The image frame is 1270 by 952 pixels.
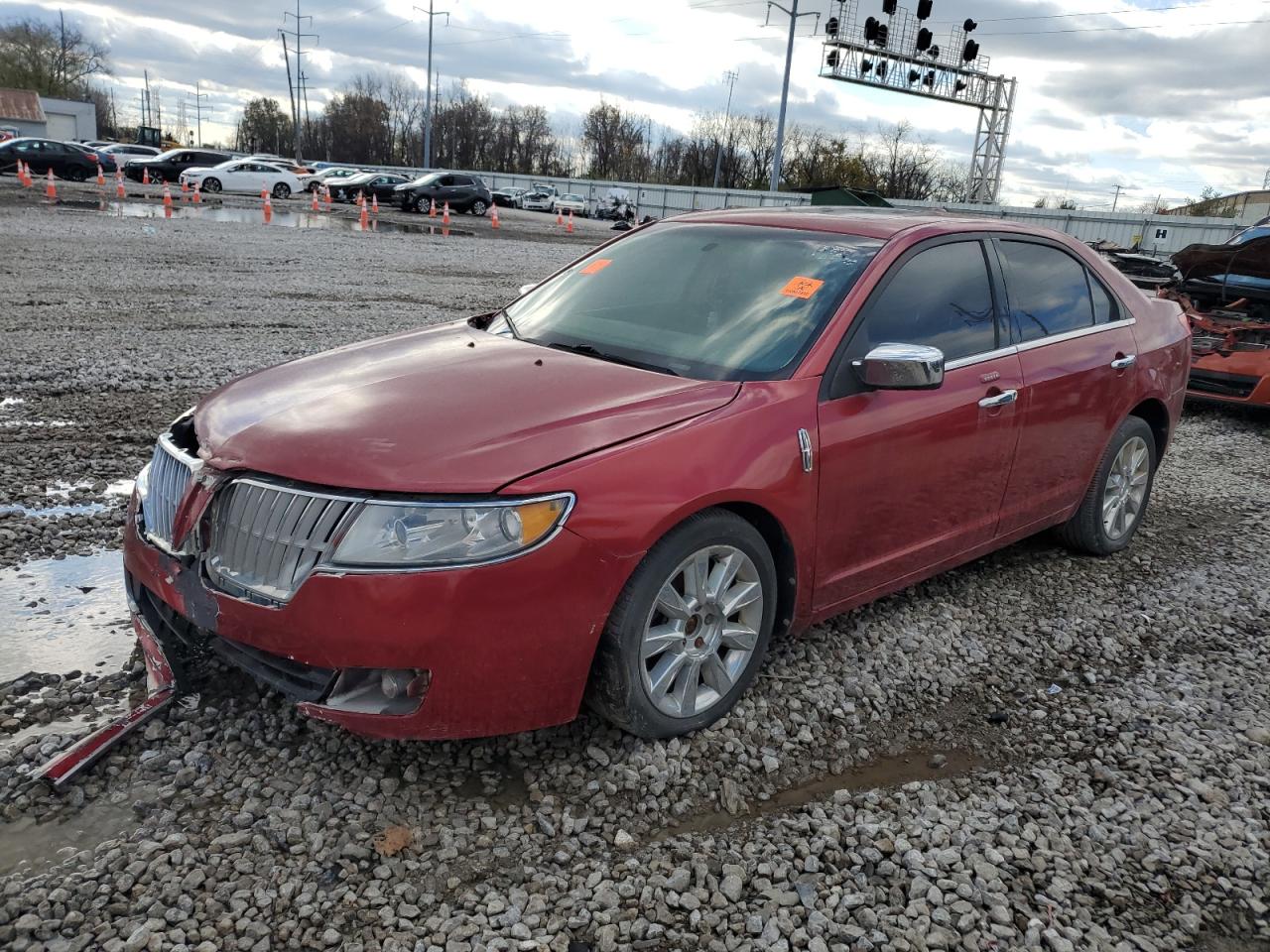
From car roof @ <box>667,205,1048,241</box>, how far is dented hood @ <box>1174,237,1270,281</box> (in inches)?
257

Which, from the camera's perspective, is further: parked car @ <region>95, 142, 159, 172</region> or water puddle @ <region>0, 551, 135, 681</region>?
parked car @ <region>95, 142, 159, 172</region>

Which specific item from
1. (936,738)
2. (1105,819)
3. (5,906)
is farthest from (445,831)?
(1105,819)

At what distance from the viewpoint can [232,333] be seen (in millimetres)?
9844

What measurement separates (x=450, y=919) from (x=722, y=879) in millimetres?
724

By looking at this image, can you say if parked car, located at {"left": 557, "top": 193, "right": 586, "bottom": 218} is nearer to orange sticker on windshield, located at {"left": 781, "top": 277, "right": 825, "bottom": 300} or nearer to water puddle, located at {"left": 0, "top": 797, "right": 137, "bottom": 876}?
orange sticker on windshield, located at {"left": 781, "top": 277, "right": 825, "bottom": 300}

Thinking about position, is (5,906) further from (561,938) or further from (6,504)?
(6,504)

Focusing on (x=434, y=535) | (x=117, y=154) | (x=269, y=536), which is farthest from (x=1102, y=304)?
(x=117, y=154)

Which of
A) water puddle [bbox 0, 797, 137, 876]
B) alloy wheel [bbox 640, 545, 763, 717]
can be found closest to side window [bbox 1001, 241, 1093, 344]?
alloy wheel [bbox 640, 545, 763, 717]

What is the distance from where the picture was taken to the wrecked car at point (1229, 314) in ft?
29.7

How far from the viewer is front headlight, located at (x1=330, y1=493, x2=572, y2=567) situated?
260cm

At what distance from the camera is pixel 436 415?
295cm

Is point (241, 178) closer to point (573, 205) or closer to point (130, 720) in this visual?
point (573, 205)

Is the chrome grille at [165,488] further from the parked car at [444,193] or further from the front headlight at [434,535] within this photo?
the parked car at [444,193]

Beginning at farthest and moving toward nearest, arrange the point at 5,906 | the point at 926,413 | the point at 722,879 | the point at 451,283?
the point at 451,283
the point at 926,413
the point at 722,879
the point at 5,906
